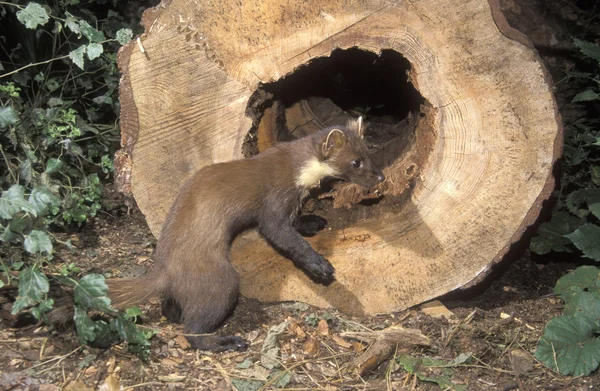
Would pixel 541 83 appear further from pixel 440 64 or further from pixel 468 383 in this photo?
pixel 468 383

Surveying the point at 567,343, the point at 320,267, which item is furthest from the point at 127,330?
the point at 567,343

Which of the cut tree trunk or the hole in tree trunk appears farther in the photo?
the hole in tree trunk

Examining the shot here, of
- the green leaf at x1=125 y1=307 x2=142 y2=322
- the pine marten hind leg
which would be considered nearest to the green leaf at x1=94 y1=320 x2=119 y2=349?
the green leaf at x1=125 y1=307 x2=142 y2=322

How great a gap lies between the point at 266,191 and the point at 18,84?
95.9 inches

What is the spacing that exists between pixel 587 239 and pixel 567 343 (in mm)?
758

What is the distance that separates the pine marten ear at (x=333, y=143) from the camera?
388 cm

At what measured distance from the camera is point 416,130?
13.2 feet

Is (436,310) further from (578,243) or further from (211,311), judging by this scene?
(211,311)

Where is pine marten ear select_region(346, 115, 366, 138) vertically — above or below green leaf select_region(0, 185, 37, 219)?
below

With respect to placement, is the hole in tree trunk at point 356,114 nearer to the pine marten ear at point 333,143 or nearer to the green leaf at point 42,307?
the pine marten ear at point 333,143

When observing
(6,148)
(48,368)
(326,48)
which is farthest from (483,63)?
(6,148)

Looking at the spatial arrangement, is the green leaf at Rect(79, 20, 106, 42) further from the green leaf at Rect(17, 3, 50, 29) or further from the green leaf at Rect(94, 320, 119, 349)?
the green leaf at Rect(94, 320, 119, 349)

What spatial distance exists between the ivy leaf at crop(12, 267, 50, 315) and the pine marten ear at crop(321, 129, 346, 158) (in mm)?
1745

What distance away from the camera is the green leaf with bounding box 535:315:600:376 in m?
3.43
